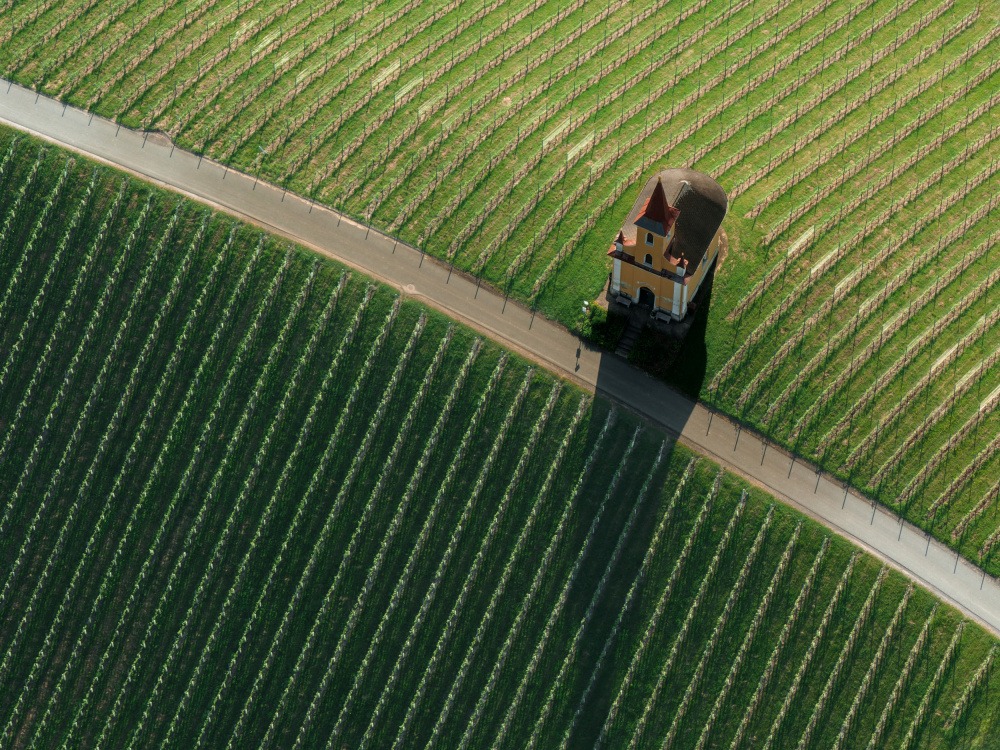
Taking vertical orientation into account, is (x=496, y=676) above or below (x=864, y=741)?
below

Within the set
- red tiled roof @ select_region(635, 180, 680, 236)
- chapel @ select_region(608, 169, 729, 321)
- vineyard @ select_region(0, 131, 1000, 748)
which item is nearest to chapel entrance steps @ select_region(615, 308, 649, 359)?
chapel @ select_region(608, 169, 729, 321)

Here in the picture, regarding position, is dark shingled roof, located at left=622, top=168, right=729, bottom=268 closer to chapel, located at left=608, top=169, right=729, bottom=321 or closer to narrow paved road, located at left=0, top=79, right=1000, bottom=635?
chapel, located at left=608, top=169, right=729, bottom=321

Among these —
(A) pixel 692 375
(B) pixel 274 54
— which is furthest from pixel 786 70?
(B) pixel 274 54

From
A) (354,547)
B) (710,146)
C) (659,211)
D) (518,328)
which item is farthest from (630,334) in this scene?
(354,547)

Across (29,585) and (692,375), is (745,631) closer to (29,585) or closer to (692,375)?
(692,375)

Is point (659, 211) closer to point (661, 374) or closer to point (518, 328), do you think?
point (661, 374)
